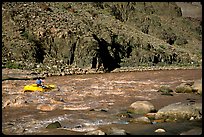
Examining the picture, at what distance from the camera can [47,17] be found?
180ft

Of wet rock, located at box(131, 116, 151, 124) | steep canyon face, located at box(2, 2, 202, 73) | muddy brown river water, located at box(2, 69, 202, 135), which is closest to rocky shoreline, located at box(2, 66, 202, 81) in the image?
steep canyon face, located at box(2, 2, 202, 73)

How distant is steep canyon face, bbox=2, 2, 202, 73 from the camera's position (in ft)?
158

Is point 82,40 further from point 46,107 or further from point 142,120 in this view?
point 142,120

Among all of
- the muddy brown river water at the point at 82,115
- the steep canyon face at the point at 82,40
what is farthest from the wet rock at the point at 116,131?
the steep canyon face at the point at 82,40

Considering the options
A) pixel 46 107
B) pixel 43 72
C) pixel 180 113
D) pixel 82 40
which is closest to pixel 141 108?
Answer: pixel 180 113

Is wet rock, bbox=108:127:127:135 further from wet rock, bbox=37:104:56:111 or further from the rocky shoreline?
the rocky shoreline

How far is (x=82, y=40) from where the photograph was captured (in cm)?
5181

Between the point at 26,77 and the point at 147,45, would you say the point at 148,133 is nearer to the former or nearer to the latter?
the point at 26,77

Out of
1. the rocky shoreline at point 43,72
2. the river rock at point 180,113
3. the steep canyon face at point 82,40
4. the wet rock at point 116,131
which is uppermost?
the steep canyon face at point 82,40

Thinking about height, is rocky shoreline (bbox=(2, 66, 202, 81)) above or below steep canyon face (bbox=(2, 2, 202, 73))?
below

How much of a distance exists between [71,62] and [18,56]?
795 centimetres

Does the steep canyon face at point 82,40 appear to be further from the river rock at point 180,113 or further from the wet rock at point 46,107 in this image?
the river rock at point 180,113

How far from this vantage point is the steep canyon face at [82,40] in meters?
48.1

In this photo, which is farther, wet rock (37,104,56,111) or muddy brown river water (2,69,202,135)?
wet rock (37,104,56,111)
